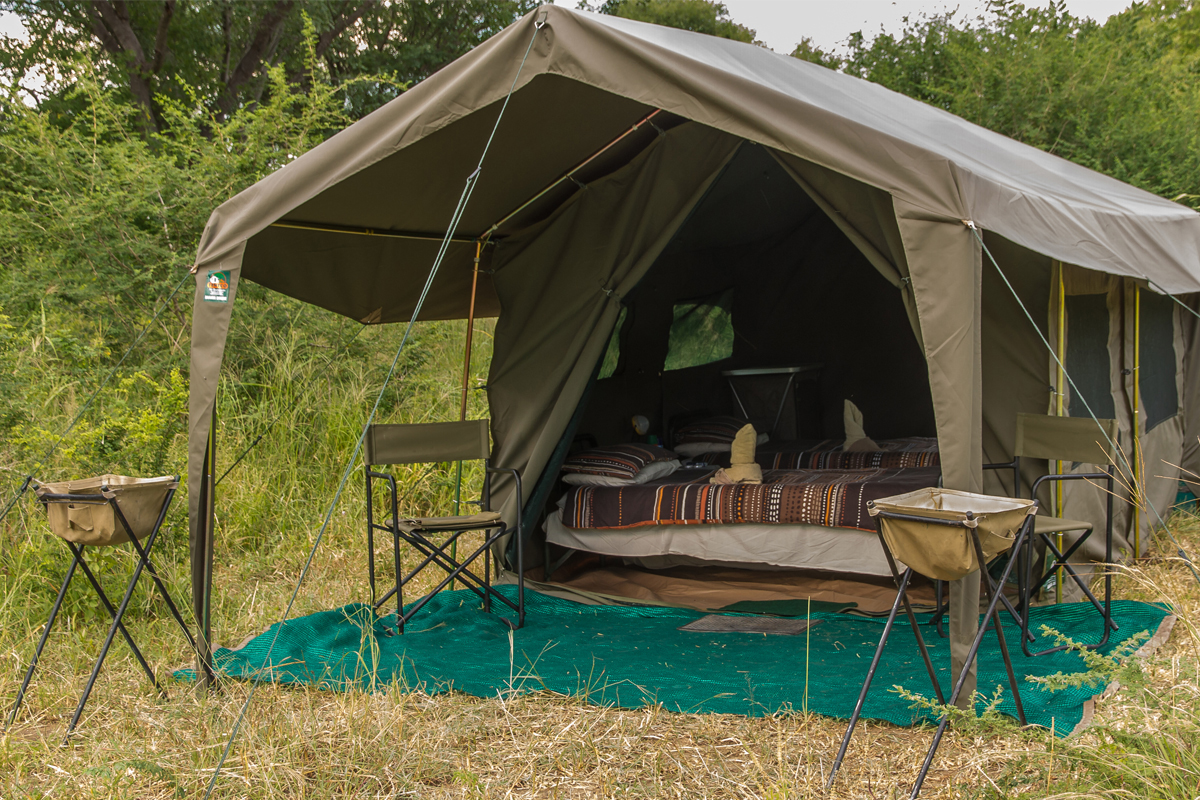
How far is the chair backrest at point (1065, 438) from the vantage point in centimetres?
327

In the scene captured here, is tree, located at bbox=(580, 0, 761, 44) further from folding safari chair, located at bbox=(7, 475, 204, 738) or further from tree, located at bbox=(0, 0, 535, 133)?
folding safari chair, located at bbox=(7, 475, 204, 738)

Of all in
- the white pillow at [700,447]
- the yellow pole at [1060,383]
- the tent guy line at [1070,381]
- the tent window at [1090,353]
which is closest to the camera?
the tent guy line at [1070,381]

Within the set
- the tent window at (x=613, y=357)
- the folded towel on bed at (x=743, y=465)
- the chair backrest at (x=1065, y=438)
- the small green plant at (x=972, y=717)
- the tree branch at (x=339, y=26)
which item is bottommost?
the small green plant at (x=972, y=717)

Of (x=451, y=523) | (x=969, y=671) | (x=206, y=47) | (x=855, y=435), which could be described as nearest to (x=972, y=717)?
(x=969, y=671)

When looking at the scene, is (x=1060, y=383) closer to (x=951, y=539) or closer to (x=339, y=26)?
(x=951, y=539)

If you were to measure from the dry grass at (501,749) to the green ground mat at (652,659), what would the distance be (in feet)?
0.31

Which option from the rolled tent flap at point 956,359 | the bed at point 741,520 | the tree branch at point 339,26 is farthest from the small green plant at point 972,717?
the tree branch at point 339,26

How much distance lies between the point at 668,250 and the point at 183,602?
10.1 ft

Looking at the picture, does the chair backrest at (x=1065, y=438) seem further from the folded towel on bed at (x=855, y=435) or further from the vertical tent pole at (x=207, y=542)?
the vertical tent pole at (x=207, y=542)

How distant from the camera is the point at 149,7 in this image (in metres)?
9.85

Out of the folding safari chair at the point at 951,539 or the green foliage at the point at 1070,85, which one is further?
the green foliage at the point at 1070,85

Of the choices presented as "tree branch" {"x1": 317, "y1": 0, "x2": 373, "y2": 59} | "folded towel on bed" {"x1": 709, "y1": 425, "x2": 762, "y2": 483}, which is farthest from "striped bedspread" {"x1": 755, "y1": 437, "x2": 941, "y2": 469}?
"tree branch" {"x1": 317, "y1": 0, "x2": 373, "y2": 59}

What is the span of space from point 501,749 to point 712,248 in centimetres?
381

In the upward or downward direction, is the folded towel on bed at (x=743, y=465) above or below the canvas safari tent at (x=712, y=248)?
below
